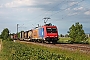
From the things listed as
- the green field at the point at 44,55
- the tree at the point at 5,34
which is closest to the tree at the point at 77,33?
the green field at the point at 44,55

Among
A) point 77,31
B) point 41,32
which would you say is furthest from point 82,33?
point 41,32

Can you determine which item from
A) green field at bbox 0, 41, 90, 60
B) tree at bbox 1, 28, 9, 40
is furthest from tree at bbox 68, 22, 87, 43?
tree at bbox 1, 28, 9, 40

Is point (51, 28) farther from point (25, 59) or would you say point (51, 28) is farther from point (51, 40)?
point (25, 59)

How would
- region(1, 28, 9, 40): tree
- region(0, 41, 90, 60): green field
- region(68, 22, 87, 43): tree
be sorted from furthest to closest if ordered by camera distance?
Answer: region(1, 28, 9, 40): tree, region(68, 22, 87, 43): tree, region(0, 41, 90, 60): green field

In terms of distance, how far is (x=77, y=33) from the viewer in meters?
77.6

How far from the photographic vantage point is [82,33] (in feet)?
249

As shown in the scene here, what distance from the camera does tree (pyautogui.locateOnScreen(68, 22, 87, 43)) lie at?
7415 centimetres

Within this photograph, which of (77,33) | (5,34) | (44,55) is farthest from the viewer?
(5,34)

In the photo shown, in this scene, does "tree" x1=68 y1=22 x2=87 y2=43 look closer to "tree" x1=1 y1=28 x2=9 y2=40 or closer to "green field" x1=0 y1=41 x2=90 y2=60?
"green field" x1=0 y1=41 x2=90 y2=60

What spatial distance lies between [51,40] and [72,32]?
2844 cm

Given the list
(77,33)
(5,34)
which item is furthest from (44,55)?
(5,34)

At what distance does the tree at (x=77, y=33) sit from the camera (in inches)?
2919

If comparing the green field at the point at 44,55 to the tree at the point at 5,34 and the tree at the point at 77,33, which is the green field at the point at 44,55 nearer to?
the tree at the point at 77,33

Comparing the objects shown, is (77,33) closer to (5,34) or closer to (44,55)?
(44,55)
